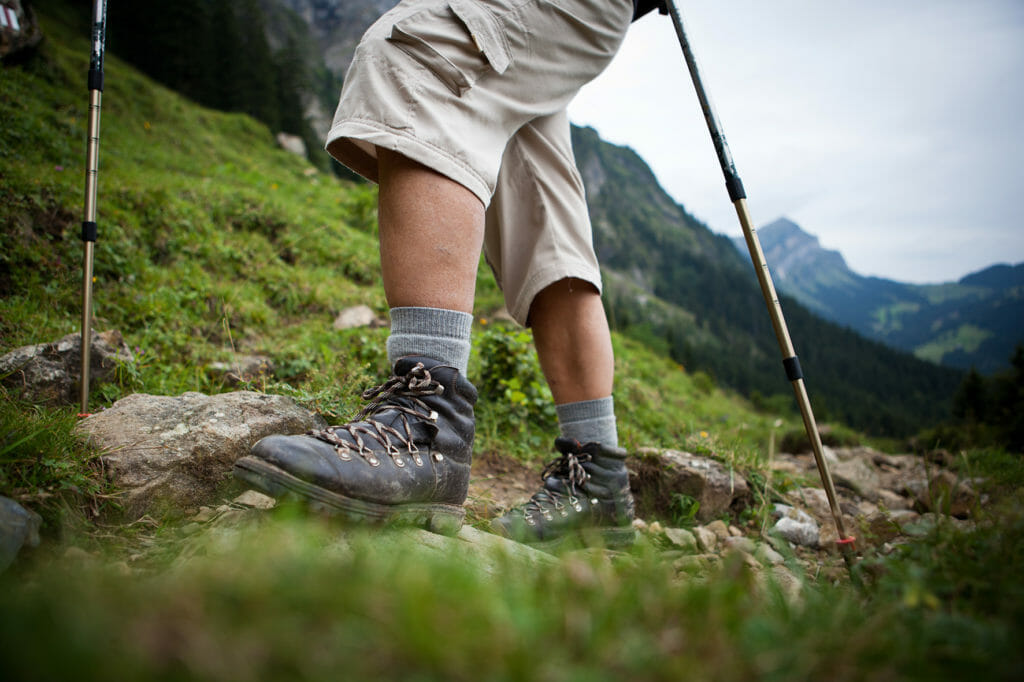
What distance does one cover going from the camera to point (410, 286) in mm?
1511

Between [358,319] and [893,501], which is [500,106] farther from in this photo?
[893,501]

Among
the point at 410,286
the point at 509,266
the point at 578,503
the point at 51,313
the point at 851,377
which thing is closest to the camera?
the point at 410,286

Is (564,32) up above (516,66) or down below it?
above

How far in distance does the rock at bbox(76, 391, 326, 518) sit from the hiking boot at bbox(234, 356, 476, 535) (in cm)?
49

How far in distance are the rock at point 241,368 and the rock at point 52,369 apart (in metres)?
0.50

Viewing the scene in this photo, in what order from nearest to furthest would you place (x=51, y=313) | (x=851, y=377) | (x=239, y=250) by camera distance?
(x=51, y=313), (x=239, y=250), (x=851, y=377)

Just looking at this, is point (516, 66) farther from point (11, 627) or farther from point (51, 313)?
point (51, 313)

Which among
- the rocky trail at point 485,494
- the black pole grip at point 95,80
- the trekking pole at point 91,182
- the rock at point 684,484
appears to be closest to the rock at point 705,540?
the rocky trail at point 485,494

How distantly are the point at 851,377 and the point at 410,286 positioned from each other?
11876 cm

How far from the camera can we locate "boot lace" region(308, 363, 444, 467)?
4.44 ft

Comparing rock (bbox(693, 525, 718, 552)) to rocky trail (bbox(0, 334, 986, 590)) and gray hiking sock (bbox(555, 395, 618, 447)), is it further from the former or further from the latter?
gray hiking sock (bbox(555, 395, 618, 447))

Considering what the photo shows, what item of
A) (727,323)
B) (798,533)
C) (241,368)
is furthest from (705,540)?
(727,323)

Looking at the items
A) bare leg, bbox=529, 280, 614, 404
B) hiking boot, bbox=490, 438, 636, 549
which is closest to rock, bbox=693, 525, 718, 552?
hiking boot, bbox=490, 438, 636, 549

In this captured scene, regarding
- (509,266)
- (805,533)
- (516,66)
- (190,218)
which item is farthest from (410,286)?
(190,218)
